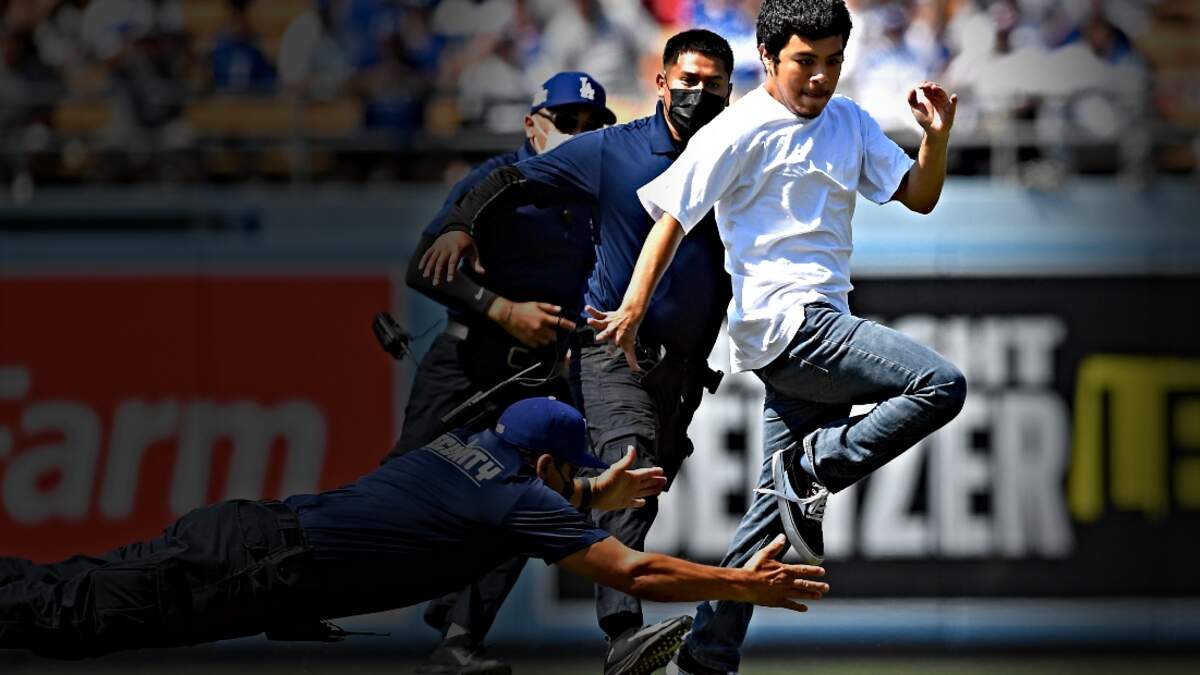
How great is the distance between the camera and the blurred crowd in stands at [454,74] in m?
10.6

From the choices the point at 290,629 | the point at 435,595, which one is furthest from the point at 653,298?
the point at 290,629

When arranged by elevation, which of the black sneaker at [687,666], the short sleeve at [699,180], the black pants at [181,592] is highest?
the short sleeve at [699,180]

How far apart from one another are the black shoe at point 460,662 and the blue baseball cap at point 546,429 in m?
1.91

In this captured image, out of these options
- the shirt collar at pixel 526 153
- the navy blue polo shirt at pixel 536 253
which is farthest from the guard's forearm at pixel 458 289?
the shirt collar at pixel 526 153

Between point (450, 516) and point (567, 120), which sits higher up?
point (567, 120)

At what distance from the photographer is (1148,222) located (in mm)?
10547

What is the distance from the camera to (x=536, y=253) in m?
7.54

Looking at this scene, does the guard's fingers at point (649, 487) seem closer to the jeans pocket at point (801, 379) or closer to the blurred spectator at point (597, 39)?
the jeans pocket at point (801, 379)

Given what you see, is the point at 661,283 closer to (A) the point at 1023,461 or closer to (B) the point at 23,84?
(A) the point at 1023,461

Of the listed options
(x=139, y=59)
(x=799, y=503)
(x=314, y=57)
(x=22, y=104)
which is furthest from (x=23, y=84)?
(x=799, y=503)

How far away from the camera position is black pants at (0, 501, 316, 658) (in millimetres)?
5637

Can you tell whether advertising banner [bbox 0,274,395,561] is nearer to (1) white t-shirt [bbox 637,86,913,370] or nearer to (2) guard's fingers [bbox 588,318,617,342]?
(2) guard's fingers [bbox 588,318,617,342]

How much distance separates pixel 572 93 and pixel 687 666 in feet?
7.39

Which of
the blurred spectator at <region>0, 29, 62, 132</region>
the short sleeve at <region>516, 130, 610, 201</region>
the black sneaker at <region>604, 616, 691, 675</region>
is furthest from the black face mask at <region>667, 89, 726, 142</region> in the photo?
the blurred spectator at <region>0, 29, 62, 132</region>
